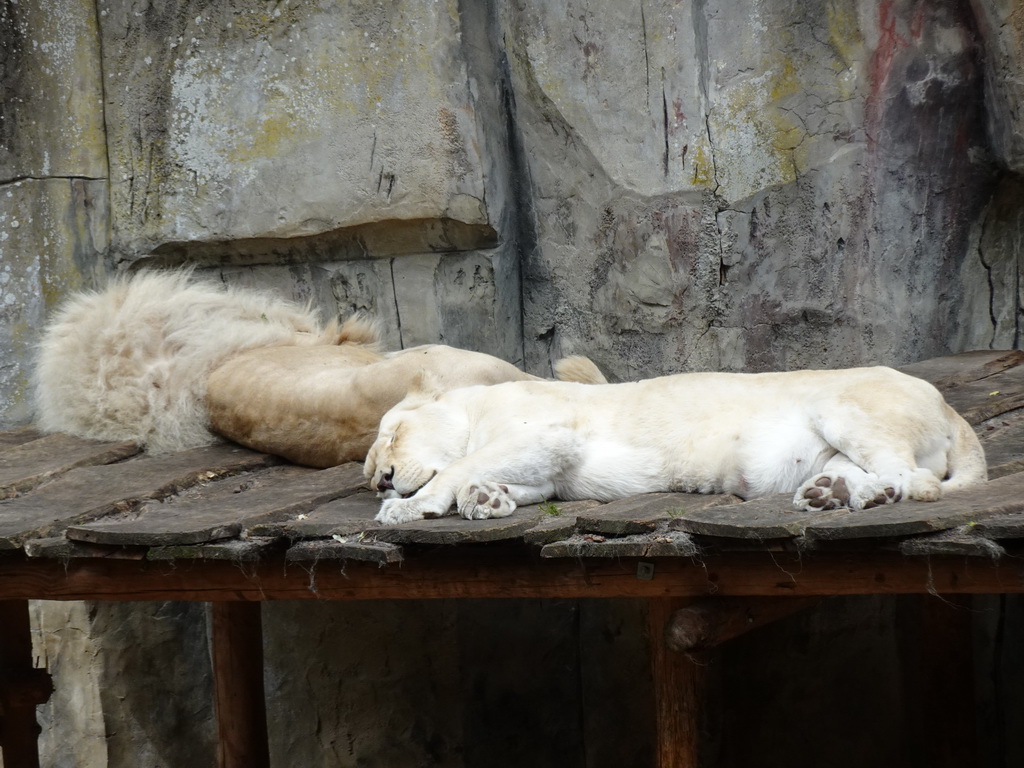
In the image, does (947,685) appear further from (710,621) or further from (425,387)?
(425,387)

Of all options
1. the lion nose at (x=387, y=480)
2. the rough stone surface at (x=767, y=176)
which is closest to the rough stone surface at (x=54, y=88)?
the rough stone surface at (x=767, y=176)

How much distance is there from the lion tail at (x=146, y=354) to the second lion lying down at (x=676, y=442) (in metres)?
1.54

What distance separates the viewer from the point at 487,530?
316 centimetres

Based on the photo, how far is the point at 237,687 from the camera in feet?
15.2

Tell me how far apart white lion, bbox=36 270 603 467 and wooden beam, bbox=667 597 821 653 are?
55.5 inches

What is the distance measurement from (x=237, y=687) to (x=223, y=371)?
1373 millimetres

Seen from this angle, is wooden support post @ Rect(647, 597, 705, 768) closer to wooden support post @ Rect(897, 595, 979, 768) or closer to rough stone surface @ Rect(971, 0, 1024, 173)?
wooden support post @ Rect(897, 595, 979, 768)

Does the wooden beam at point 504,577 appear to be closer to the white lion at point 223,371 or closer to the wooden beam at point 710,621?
the wooden beam at point 710,621

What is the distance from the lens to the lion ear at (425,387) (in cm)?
426

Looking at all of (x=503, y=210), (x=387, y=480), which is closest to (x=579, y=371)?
(x=387, y=480)

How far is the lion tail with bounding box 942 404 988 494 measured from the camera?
333cm

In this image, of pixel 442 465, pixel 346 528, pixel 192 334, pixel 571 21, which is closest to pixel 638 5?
pixel 571 21

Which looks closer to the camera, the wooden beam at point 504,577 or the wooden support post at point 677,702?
the wooden beam at point 504,577

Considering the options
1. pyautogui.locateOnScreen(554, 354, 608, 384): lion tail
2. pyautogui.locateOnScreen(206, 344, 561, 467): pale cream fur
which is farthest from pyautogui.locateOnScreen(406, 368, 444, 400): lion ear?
pyautogui.locateOnScreen(554, 354, 608, 384): lion tail
